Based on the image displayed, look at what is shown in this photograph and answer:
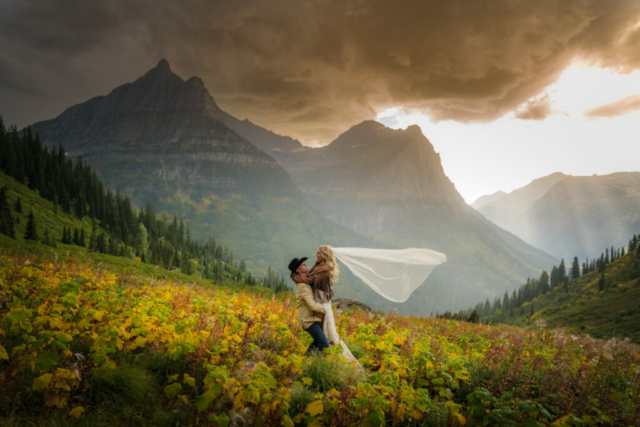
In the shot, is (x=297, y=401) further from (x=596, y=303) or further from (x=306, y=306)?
(x=596, y=303)

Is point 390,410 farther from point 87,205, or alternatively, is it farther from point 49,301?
point 87,205

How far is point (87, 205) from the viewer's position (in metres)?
87.6

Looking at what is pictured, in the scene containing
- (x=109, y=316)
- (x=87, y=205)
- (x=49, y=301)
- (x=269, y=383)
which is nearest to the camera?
(x=269, y=383)

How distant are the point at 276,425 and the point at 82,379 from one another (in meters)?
3.12

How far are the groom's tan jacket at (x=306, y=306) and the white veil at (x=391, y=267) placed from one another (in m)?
8.54

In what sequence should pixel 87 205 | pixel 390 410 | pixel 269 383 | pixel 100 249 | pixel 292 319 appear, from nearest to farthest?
1. pixel 269 383
2. pixel 390 410
3. pixel 292 319
4. pixel 100 249
5. pixel 87 205

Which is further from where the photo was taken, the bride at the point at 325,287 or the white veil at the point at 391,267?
the white veil at the point at 391,267

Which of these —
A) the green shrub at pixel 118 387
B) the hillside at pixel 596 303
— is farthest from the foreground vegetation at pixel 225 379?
the hillside at pixel 596 303

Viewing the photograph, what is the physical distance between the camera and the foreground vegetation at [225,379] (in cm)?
422

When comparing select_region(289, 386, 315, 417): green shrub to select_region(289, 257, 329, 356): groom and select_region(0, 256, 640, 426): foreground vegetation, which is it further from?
select_region(289, 257, 329, 356): groom

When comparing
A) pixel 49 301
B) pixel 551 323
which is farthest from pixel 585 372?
pixel 551 323

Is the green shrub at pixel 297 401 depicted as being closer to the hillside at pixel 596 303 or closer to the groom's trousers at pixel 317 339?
the groom's trousers at pixel 317 339

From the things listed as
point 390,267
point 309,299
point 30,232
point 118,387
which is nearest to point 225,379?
point 118,387

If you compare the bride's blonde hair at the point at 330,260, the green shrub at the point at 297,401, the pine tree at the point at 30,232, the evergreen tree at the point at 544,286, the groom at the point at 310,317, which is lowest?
the evergreen tree at the point at 544,286
